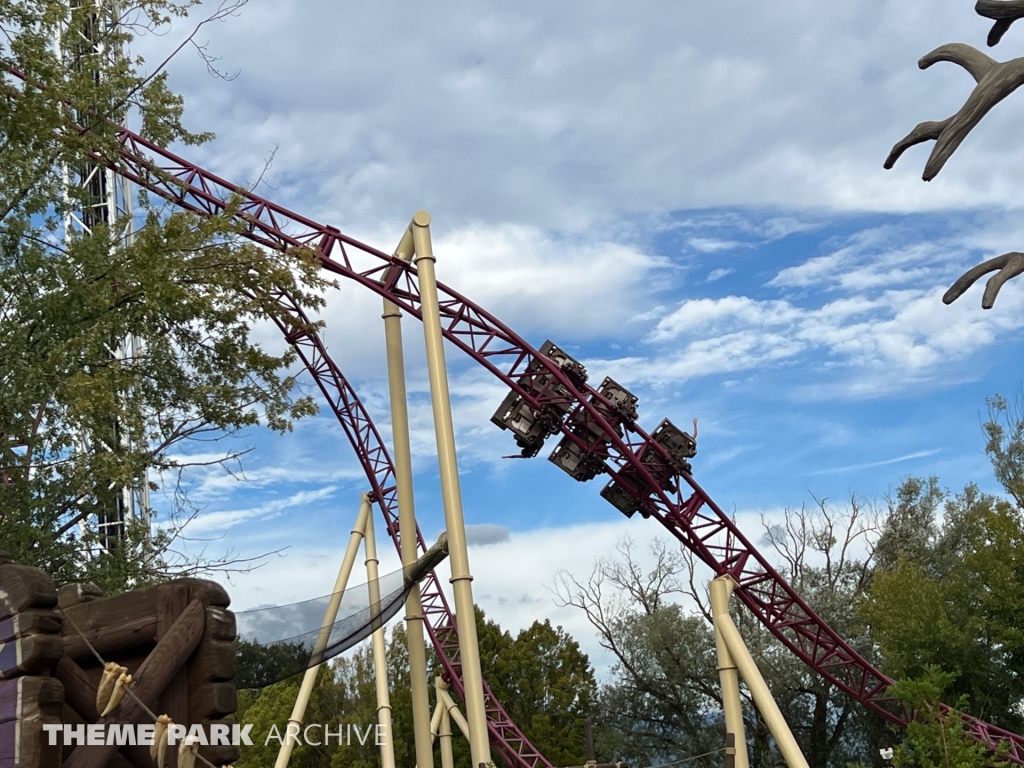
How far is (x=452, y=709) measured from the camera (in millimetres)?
14359

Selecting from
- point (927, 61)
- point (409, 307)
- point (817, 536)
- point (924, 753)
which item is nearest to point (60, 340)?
point (409, 307)

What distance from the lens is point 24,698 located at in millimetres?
2799

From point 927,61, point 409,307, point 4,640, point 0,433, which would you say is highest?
point 409,307

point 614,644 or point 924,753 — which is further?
point 614,644

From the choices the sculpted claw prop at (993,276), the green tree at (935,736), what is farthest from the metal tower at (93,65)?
the green tree at (935,736)

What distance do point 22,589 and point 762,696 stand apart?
797 cm

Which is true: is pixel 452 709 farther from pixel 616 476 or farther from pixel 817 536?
pixel 817 536

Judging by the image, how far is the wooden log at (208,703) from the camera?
9.65ft

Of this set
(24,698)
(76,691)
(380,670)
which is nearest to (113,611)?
(76,691)

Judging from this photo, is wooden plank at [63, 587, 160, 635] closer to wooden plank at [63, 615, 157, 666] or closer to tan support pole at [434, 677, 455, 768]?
wooden plank at [63, 615, 157, 666]

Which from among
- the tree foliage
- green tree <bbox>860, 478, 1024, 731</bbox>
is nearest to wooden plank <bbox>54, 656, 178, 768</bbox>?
green tree <bbox>860, 478, 1024, 731</bbox>

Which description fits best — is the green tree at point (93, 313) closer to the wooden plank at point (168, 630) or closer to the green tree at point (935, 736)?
the wooden plank at point (168, 630)

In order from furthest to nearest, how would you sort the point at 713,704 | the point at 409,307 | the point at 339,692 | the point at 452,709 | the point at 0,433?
the point at 339,692 < the point at 713,704 < the point at 452,709 < the point at 409,307 < the point at 0,433

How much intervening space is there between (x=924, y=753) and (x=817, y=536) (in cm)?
1136
